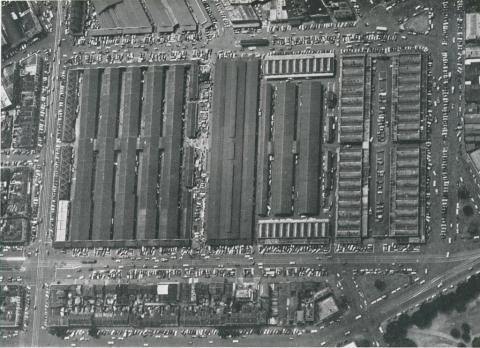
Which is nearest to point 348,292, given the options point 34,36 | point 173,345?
point 173,345

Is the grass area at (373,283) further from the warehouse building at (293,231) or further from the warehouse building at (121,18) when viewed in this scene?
the warehouse building at (121,18)

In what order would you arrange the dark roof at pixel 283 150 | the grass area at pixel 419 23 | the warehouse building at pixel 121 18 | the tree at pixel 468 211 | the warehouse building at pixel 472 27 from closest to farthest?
the tree at pixel 468 211, the warehouse building at pixel 472 27, the dark roof at pixel 283 150, the grass area at pixel 419 23, the warehouse building at pixel 121 18

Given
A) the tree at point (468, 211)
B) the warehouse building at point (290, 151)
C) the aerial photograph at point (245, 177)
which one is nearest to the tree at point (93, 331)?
the aerial photograph at point (245, 177)

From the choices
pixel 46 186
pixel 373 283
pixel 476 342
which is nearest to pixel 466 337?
pixel 476 342

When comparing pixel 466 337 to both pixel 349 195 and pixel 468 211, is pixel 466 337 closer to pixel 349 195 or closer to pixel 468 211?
pixel 468 211

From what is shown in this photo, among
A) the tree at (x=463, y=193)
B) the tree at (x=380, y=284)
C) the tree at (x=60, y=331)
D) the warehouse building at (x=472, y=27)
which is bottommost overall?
the tree at (x=60, y=331)

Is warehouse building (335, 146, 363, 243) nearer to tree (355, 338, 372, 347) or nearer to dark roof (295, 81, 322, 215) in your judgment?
dark roof (295, 81, 322, 215)
